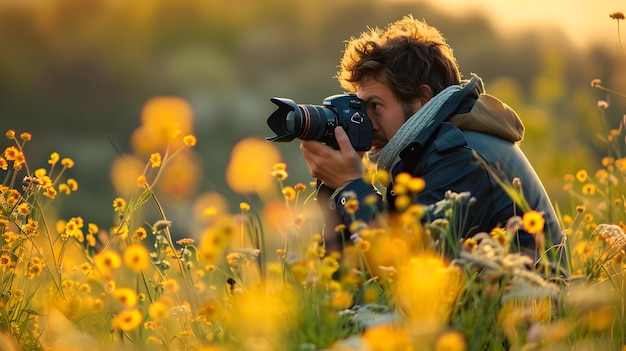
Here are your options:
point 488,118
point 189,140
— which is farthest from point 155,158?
point 488,118

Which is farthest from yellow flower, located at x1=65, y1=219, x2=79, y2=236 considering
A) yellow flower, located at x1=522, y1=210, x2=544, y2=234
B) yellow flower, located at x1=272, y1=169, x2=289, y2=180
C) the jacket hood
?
yellow flower, located at x1=522, y1=210, x2=544, y2=234

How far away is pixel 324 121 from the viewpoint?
3.05 metres

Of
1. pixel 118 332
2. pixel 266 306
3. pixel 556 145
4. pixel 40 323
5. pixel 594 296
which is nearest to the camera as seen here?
pixel 594 296

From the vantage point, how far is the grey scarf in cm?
297

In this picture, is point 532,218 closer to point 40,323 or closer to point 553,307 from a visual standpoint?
point 553,307

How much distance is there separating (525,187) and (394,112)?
1.95ft

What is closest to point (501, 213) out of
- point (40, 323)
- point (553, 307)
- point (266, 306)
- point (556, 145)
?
point (553, 307)

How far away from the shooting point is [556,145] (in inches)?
217

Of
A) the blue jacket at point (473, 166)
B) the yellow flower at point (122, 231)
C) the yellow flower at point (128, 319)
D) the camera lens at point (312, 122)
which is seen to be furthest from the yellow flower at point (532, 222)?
the yellow flower at point (122, 231)

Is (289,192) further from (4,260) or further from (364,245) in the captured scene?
(4,260)

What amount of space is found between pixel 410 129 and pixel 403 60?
0.43 meters

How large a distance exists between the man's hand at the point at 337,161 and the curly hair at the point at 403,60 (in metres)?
0.36

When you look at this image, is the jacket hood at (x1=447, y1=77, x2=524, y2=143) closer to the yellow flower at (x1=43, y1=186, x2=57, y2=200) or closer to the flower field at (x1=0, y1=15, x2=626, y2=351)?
the flower field at (x1=0, y1=15, x2=626, y2=351)

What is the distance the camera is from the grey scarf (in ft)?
0.31
